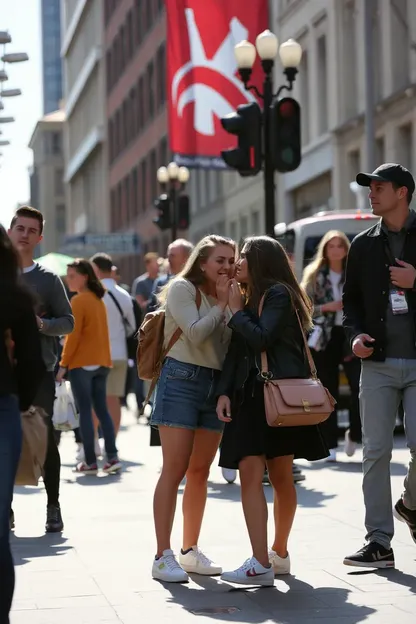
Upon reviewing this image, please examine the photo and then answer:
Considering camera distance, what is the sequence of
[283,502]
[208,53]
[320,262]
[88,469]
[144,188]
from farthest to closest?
1. [144,188]
2. [208,53]
3. [88,469]
4. [320,262]
5. [283,502]

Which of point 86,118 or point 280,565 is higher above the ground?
point 86,118

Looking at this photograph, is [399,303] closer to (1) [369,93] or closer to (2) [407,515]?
(2) [407,515]

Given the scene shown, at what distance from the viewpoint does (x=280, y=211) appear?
42.3 meters

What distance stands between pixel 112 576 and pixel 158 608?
2.98 ft

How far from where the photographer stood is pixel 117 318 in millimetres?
15242

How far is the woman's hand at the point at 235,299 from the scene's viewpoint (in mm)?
7559

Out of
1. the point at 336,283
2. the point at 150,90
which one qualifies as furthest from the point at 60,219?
the point at 336,283

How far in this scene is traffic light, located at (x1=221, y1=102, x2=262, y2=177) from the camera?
534 inches

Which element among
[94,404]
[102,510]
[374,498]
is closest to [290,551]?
[374,498]

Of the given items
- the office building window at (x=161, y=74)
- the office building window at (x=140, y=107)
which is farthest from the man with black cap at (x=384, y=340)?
the office building window at (x=140, y=107)

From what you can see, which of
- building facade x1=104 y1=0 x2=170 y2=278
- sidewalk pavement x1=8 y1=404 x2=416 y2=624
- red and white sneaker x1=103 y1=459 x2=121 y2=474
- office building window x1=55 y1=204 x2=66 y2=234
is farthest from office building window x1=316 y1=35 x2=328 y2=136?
office building window x1=55 y1=204 x2=66 y2=234

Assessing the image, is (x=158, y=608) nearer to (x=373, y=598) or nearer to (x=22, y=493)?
(x=373, y=598)

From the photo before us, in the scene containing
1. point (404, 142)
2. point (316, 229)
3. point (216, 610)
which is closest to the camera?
point (216, 610)

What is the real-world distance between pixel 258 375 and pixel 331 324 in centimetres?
618
